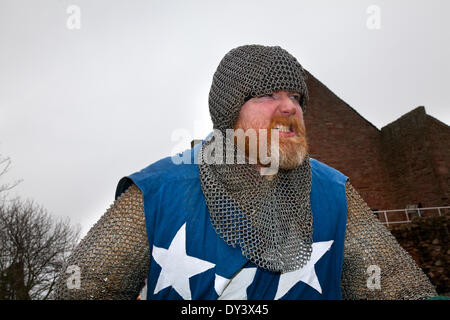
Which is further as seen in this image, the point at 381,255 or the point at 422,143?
the point at 422,143

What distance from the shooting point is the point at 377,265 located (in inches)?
78.9

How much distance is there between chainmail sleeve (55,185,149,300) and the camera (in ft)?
5.48

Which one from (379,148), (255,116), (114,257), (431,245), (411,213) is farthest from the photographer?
(379,148)

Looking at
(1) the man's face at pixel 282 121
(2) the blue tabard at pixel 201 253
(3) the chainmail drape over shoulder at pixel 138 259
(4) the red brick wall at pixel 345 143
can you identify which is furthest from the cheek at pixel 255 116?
(4) the red brick wall at pixel 345 143

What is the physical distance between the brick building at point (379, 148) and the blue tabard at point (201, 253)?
466 inches

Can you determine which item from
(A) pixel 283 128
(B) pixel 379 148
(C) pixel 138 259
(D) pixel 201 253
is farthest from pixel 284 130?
(B) pixel 379 148

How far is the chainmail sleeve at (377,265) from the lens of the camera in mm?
1957

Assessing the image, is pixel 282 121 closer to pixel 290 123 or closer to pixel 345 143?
pixel 290 123

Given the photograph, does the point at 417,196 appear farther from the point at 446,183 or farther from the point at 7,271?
the point at 7,271

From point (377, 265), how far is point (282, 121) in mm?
1005

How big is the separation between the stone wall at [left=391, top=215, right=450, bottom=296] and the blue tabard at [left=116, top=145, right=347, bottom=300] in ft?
25.7
